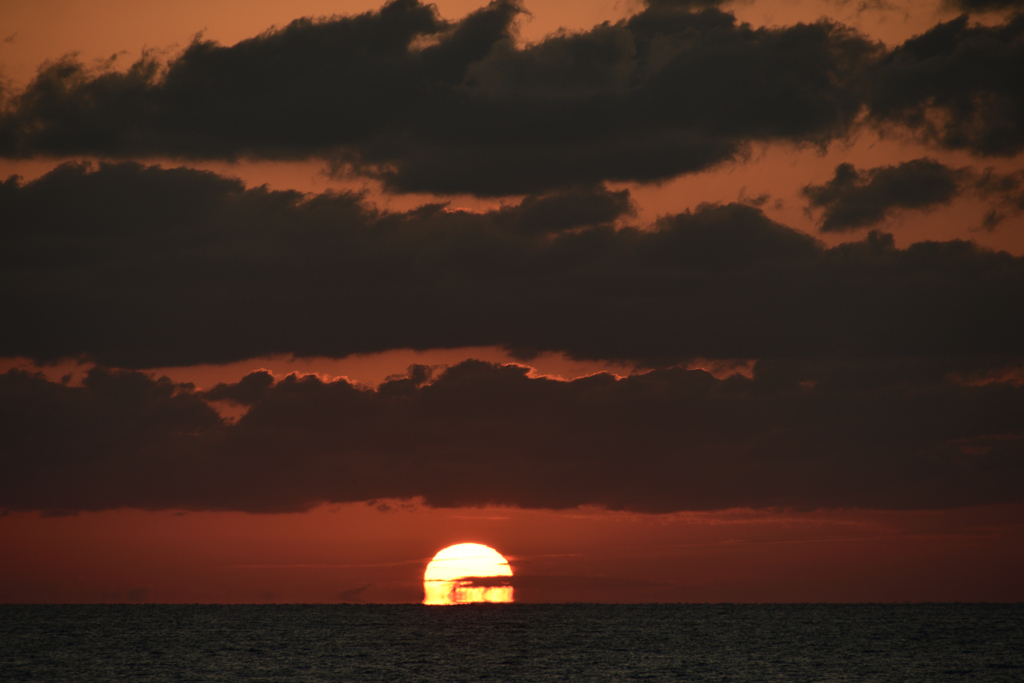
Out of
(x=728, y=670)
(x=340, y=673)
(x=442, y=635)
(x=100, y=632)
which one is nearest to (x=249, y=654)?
(x=340, y=673)

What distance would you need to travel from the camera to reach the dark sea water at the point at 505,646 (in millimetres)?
93312

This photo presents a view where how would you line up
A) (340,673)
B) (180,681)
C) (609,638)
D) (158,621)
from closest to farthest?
(180,681)
(340,673)
(609,638)
(158,621)

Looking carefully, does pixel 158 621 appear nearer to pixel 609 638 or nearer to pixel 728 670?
pixel 609 638

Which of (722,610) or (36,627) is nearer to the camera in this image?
(36,627)

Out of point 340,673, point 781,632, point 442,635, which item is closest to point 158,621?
point 442,635

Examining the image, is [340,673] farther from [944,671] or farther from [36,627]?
[36,627]

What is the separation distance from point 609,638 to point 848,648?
28786mm

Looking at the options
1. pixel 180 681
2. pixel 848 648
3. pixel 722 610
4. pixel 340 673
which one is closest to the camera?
pixel 180 681

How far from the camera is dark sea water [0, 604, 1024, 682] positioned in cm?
9331

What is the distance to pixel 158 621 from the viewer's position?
518 feet

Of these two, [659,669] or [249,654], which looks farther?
[249,654]

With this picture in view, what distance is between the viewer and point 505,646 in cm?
11869

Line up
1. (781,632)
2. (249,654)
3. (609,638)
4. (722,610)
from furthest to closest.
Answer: (722,610) → (781,632) → (609,638) → (249,654)

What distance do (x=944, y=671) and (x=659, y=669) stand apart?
2646cm
